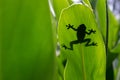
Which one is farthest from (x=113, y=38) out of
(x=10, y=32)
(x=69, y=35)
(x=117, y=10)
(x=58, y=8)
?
(x=117, y=10)

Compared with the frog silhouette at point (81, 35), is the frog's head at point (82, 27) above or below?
above

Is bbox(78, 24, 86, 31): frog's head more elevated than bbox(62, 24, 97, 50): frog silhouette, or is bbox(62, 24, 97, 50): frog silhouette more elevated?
bbox(78, 24, 86, 31): frog's head

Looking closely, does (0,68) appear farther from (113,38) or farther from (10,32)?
(113,38)
